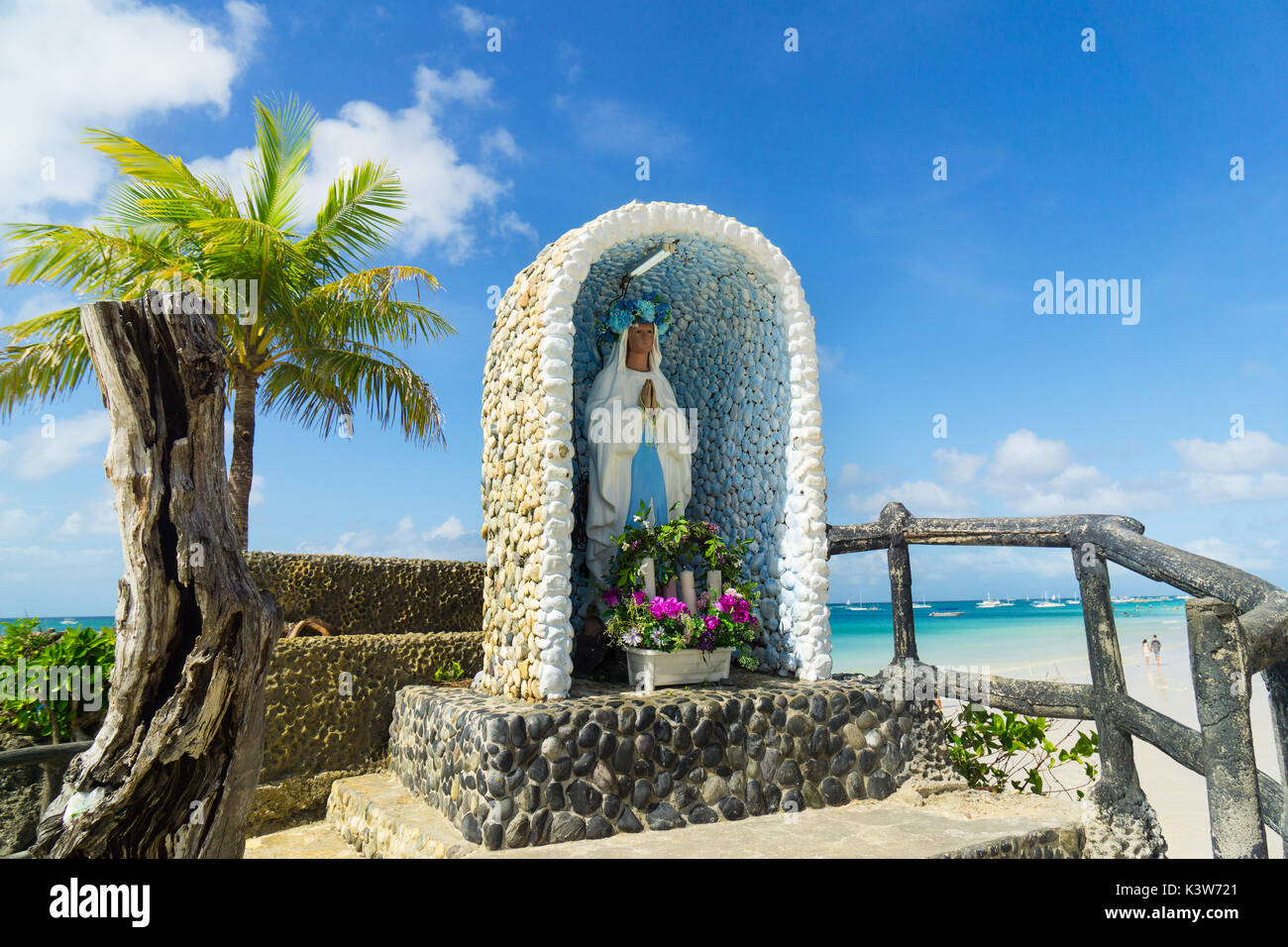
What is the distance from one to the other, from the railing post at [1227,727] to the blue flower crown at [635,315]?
4195mm

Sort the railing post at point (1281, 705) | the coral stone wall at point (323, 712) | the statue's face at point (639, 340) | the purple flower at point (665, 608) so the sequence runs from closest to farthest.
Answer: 1. the railing post at point (1281, 705)
2. the purple flower at point (665, 608)
3. the coral stone wall at point (323, 712)
4. the statue's face at point (639, 340)

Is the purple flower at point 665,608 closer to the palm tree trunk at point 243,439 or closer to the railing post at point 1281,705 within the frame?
the railing post at point 1281,705

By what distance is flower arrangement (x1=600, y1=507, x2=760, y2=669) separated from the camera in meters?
5.44

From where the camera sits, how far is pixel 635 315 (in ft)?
21.2

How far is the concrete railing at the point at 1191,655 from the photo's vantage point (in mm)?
3562

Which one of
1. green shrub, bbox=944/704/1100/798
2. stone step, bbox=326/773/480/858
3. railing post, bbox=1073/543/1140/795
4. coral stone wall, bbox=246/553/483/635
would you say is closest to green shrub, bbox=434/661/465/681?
stone step, bbox=326/773/480/858

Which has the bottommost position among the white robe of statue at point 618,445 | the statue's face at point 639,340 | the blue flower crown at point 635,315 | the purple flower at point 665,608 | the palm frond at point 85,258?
the purple flower at point 665,608

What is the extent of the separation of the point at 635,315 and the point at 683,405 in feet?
3.49

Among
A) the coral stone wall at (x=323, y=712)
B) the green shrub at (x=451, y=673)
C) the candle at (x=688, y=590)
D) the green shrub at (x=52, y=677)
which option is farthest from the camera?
the green shrub at (x=451, y=673)

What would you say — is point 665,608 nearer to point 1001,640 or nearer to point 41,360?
point 41,360

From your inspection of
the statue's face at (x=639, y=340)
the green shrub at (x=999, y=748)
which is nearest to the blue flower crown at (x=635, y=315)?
the statue's face at (x=639, y=340)

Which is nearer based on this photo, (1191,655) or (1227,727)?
(1227,727)

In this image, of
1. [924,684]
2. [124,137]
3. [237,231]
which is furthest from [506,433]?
[124,137]

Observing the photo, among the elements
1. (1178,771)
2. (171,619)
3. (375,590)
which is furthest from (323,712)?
(1178,771)
